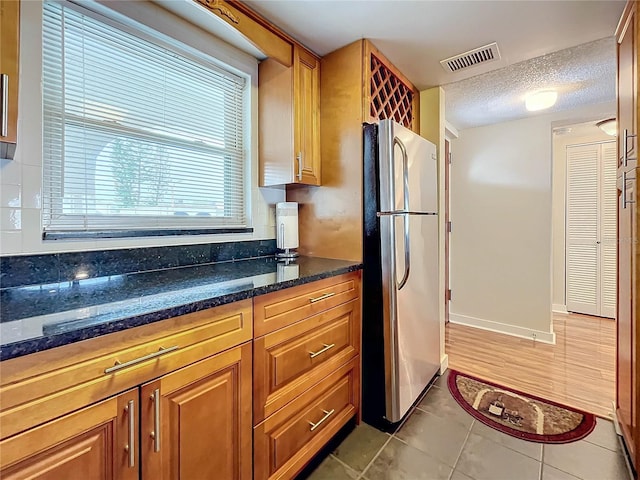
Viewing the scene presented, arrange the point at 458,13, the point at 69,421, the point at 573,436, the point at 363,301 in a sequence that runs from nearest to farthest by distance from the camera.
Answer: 1. the point at 69,421
2. the point at 458,13
3. the point at 573,436
4. the point at 363,301

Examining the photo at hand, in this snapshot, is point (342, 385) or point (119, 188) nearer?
point (119, 188)

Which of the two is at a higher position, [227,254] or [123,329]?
[227,254]

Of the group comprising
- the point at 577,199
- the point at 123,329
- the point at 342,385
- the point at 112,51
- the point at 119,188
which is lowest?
the point at 342,385

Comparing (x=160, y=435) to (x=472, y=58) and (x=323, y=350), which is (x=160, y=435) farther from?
(x=472, y=58)

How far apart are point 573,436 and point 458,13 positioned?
234cm

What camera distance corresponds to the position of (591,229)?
12.3 feet

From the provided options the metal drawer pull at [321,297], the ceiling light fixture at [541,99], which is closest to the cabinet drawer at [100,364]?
the metal drawer pull at [321,297]

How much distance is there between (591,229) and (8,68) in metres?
5.15

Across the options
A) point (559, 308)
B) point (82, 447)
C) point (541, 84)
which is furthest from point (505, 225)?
point (82, 447)

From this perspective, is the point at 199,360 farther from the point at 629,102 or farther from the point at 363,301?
the point at 629,102

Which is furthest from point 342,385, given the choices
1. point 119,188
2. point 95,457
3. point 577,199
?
point 577,199

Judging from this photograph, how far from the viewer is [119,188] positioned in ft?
4.57

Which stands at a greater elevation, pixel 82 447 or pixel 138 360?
pixel 138 360

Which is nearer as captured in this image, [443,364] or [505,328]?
[443,364]
